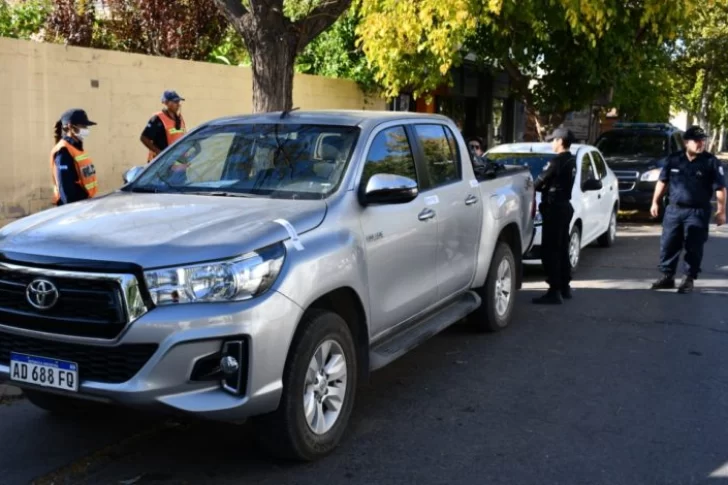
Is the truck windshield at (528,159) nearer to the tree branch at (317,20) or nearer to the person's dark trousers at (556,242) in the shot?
the person's dark trousers at (556,242)

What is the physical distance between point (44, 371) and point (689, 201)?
7.39 meters

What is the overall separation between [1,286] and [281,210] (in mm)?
1484

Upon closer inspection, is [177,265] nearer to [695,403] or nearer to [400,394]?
[400,394]

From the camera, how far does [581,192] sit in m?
11.0

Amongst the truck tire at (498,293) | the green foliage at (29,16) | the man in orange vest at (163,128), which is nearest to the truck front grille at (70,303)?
the truck tire at (498,293)

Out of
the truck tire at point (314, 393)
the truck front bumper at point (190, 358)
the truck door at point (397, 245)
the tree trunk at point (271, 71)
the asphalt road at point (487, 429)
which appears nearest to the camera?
the truck front bumper at point (190, 358)

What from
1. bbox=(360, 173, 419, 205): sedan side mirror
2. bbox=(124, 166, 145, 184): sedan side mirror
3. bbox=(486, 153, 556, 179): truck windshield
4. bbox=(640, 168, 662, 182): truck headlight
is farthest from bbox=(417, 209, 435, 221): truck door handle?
bbox=(640, 168, 662, 182): truck headlight

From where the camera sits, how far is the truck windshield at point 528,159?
1113cm

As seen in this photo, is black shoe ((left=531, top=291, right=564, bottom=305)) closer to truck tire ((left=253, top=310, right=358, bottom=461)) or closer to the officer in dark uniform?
the officer in dark uniform

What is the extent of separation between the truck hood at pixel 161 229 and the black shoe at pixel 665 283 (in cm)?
603

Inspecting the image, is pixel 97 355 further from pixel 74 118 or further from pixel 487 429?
pixel 74 118

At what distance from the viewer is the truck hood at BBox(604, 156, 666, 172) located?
53.0ft

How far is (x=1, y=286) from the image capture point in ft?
14.2

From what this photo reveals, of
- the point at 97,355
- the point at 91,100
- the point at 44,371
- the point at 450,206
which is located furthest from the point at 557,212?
the point at 91,100
